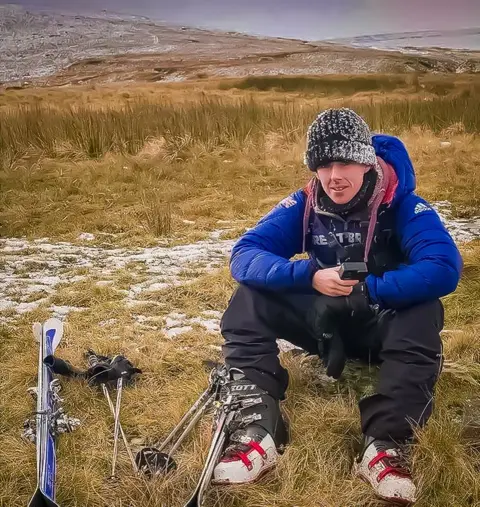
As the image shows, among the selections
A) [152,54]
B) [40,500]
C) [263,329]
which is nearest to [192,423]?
[263,329]

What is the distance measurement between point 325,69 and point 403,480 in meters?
10.9

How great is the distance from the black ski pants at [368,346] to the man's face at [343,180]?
13.1 inches

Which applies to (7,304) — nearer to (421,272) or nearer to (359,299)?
(359,299)

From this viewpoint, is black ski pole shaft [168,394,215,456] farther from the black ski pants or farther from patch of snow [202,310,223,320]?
patch of snow [202,310,223,320]

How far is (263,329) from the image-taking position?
1.91 metres

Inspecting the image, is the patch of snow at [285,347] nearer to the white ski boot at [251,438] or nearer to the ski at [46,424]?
the white ski boot at [251,438]

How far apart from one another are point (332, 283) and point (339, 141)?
0.45 meters

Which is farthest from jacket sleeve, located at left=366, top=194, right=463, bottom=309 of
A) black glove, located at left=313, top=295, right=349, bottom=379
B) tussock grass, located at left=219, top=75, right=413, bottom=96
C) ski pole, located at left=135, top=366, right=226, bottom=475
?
tussock grass, located at left=219, top=75, right=413, bottom=96

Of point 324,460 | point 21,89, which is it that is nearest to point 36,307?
point 324,460

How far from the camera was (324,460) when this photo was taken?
1.70 metres

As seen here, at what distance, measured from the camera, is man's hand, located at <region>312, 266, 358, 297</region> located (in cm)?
177

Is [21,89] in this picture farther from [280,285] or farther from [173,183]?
[280,285]

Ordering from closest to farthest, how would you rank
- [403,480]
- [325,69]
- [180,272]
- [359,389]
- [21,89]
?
1. [403,480]
2. [359,389]
3. [180,272]
4. [21,89]
5. [325,69]

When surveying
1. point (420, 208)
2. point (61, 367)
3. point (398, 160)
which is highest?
point (398, 160)
